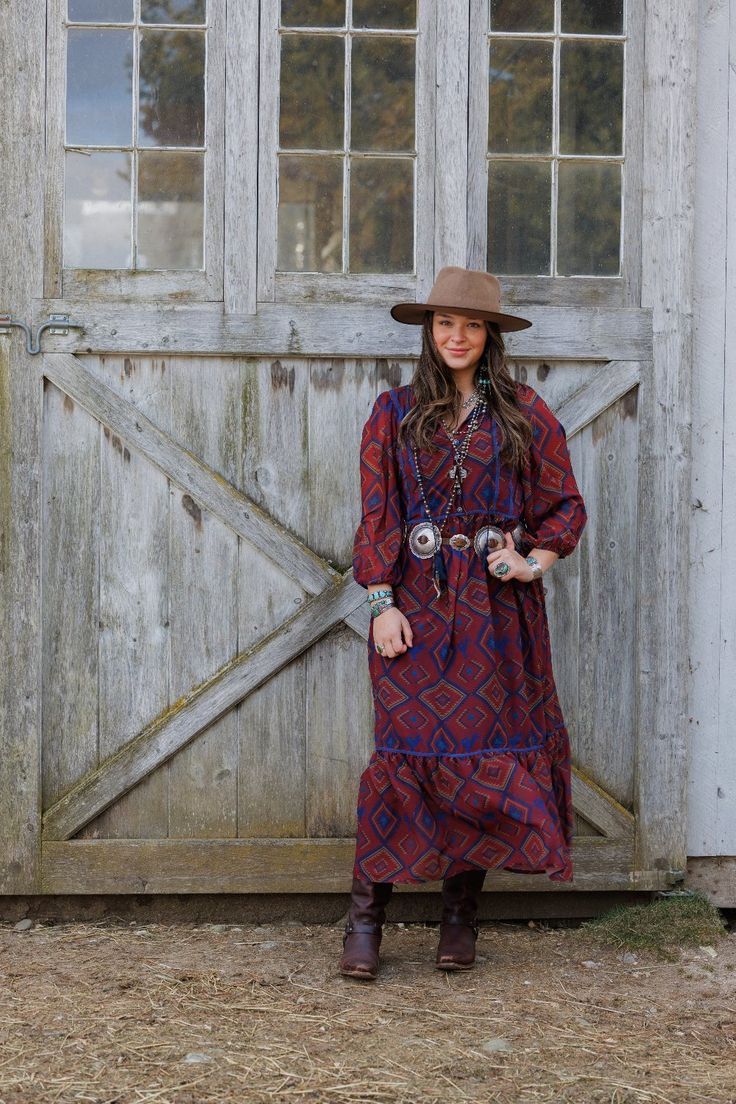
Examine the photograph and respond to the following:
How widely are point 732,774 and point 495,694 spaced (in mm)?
1170

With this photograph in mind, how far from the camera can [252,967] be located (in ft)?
11.6

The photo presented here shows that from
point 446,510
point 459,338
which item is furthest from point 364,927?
point 459,338

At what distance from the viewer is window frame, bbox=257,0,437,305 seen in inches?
154

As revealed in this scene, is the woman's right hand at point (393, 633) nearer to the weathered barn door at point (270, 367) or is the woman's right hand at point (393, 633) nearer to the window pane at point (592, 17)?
the weathered barn door at point (270, 367)

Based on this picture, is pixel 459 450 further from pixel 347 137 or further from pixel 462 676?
pixel 347 137

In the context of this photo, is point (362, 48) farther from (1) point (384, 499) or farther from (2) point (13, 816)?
(2) point (13, 816)

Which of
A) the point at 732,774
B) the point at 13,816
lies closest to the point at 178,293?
the point at 13,816

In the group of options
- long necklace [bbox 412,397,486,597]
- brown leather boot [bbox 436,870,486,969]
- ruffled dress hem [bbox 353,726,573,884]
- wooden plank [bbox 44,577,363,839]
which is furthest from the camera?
wooden plank [bbox 44,577,363,839]

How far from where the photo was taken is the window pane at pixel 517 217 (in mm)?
3988

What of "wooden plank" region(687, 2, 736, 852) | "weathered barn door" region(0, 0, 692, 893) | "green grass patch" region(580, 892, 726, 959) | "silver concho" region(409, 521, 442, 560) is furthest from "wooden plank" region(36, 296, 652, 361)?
"green grass patch" region(580, 892, 726, 959)

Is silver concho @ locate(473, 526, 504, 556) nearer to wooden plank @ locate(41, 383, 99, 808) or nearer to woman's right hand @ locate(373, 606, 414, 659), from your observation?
woman's right hand @ locate(373, 606, 414, 659)

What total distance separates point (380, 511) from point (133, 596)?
977 mm

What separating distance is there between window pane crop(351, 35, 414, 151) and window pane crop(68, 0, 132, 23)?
74 cm

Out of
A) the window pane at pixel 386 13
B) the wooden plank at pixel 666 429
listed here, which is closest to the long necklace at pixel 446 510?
the wooden plank at pixel 666 429
